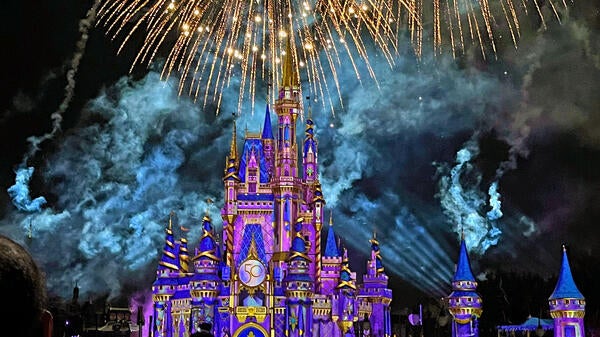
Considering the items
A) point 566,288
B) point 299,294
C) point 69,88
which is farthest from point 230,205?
point 566,288

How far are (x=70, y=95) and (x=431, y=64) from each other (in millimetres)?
24144

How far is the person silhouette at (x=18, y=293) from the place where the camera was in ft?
6.16

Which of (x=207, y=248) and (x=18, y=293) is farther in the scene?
(x=207, y=248)

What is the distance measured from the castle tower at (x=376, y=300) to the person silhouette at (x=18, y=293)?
40552 mm

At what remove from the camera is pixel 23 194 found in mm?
47812

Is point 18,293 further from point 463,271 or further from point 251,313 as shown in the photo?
point 251,313

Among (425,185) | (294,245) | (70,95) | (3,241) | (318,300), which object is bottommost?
(3,241)

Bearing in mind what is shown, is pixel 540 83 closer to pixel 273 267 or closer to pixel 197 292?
pixel 273 267

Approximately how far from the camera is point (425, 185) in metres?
52.0

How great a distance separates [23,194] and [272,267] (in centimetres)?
1770

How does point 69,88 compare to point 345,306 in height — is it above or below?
above

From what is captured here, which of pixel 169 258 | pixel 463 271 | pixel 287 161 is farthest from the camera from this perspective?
pixel 287 161

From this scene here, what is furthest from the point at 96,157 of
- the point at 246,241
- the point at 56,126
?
the point at 246,241

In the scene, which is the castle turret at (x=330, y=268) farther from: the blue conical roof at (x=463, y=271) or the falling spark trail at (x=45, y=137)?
the falling spark trail at (x=45, y=137)
